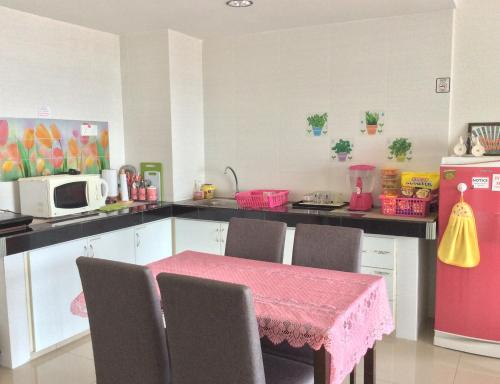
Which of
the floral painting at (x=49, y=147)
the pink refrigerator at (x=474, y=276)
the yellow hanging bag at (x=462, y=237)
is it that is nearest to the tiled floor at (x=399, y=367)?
the pink refrigerator at (x=474, y=276)

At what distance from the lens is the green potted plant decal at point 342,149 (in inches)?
160

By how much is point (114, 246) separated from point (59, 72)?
4.80 feet

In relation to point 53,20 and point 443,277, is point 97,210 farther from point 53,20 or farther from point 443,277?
point 443,277

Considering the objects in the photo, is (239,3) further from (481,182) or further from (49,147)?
(481,182)

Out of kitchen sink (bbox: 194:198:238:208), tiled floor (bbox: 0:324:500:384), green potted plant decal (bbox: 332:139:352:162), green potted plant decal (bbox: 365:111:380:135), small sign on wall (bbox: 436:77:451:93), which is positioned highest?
small sign on wall (bbox: 436:77:451:93)

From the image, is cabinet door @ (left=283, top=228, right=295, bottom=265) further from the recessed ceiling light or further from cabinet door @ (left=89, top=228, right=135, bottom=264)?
the recessed ceiling light

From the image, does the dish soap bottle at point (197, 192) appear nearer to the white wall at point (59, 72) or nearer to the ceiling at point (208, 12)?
the white wall at point (59, 72)

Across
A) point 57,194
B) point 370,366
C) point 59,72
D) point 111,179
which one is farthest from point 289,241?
point 59,72

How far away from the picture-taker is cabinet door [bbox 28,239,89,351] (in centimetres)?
319

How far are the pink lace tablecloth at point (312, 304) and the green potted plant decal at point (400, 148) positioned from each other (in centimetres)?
168

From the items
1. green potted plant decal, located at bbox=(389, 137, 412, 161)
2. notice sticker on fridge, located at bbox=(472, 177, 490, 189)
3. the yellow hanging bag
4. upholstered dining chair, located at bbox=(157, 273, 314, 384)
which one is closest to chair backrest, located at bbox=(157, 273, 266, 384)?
upholstered dining chair, located at bbox=(157, 273, 314, 384)

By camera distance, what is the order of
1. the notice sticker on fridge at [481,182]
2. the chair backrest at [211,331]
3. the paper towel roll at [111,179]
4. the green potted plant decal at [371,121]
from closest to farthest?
the chair backrest at [211,331] < the notice sticker on fridge at [481,182] < the green potted plant decal at [371,121] < the paper towel roll at [111,179]

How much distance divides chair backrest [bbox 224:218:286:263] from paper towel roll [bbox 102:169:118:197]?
1.59 metres

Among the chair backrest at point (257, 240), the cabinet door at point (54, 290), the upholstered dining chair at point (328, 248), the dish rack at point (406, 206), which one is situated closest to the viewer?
the upholstered dining chair at point (328, 248)
